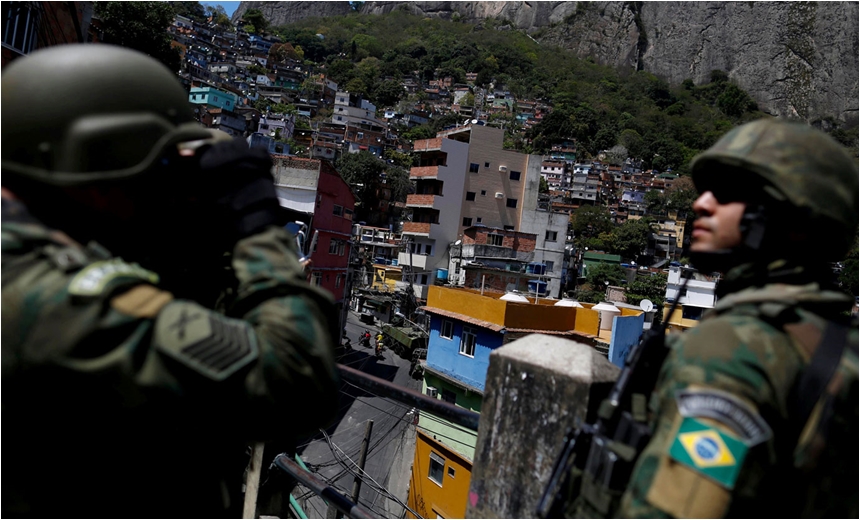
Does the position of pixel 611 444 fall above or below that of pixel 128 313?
below

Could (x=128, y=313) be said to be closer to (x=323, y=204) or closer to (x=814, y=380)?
(x=814, y=380)

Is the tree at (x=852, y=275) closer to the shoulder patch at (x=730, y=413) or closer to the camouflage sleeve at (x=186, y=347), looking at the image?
the shoulder patch at (x=730, y=413)

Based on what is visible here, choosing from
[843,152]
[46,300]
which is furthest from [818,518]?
[46,300]

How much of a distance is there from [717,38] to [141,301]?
151 m

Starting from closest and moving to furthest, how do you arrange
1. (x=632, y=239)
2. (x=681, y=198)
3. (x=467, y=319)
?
1. (x=467, y=319)
2. (x=632, y=239)
3. (x=681, y=198)

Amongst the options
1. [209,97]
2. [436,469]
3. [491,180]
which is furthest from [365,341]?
[209,97]

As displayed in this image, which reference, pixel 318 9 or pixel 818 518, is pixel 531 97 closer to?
pixel 318 9

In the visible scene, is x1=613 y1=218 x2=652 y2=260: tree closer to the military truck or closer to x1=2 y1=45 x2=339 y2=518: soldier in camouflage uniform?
the military truck

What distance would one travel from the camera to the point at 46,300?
1.37 m

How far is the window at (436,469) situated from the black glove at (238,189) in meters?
14.6

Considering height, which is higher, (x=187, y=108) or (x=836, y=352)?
(x=187, y=108)

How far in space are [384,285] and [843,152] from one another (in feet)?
157

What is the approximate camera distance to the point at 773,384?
1.52 meters

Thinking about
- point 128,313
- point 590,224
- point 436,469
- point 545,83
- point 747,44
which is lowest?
point 436,469
